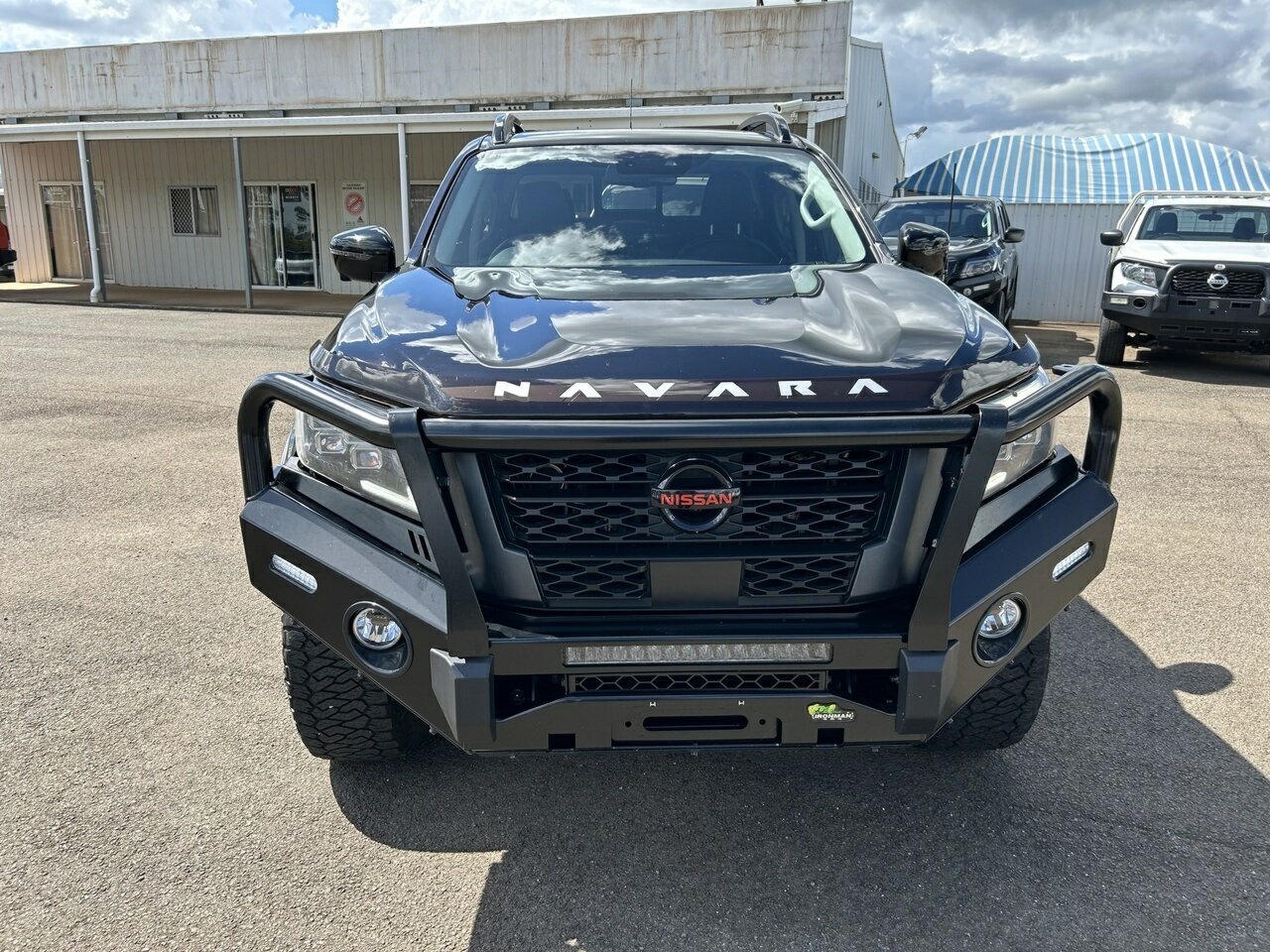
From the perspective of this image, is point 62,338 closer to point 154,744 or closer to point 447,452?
point 154,744

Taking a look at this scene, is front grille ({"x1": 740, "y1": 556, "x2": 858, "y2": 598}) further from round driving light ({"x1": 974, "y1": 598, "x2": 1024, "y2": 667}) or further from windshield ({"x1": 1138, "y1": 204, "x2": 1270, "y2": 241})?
windshield ({"x1": 1138, "y1": 204, "x2": 1270, "y2": 241})

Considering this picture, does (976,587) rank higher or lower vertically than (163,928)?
higher

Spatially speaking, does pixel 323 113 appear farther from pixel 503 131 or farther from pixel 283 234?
pixel 503 131

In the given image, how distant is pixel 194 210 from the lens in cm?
2375

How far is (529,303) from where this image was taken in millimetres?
2645

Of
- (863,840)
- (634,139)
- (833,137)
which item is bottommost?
(863,840)

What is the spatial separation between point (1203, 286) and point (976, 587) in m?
9.59

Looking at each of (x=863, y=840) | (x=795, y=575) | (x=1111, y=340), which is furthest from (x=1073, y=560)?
(x=1111, y=340)

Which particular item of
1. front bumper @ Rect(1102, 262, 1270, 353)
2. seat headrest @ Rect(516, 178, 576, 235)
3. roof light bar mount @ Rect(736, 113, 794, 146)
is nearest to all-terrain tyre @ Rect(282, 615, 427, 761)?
seat headrest @ Rect(516, 178, 576, 235)

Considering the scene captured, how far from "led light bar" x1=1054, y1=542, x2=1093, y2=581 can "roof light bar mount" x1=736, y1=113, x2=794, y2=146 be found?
235 centimetres

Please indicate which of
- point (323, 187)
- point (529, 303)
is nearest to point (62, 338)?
point (323, 187)

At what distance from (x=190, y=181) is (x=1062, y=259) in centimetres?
1918

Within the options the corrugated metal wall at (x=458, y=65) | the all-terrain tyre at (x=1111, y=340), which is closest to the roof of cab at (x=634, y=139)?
the all-terrain tyre at (x=1111, y=340)

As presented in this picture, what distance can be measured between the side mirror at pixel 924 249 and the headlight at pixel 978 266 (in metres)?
8.39
